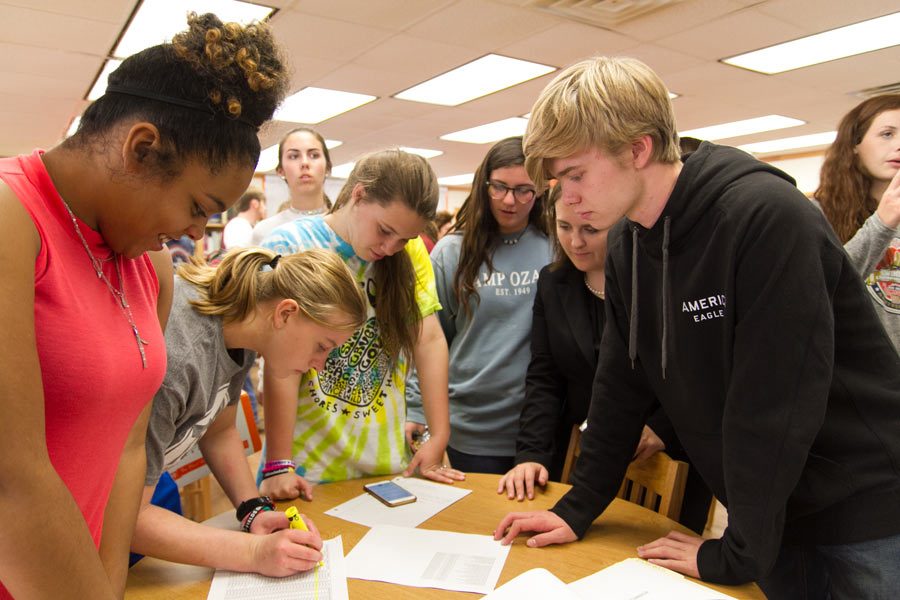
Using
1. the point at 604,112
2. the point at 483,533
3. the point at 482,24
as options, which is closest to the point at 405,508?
the point at 483,533

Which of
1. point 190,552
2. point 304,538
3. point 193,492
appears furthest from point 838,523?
point 193,492

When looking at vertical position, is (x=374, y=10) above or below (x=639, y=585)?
above

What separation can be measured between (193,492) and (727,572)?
1.84 metres

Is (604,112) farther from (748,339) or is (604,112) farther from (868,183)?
(868,183)

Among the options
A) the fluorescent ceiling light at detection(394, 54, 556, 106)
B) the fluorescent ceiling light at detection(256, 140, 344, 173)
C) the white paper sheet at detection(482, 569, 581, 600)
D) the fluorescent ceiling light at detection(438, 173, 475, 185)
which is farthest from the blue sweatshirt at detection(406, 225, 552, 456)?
the fluorescent ceiling light at detection(438, 173, 475, 185)

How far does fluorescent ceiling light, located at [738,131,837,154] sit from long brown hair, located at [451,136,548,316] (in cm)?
695

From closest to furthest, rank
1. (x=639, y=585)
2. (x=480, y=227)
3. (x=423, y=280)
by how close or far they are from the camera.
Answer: (x=639, y=585)
(x=423, y=280)
(x=480, y=227)

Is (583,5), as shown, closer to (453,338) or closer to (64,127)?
(453,338)

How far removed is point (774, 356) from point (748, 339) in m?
0.04

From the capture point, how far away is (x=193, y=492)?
223 cm

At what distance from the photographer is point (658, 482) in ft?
4.78

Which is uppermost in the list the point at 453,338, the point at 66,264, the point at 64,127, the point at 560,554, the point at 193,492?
the point at 64,127

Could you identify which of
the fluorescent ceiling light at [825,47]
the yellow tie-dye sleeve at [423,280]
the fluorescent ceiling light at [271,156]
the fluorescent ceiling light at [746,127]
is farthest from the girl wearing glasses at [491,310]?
the fluorescent ceiling light at [271,156]

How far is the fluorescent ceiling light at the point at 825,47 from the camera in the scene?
3.94 m
